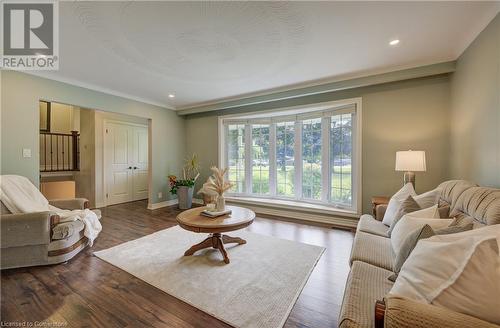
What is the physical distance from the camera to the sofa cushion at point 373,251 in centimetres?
154

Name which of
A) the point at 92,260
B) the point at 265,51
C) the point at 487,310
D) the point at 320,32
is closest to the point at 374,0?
the point at 320,32

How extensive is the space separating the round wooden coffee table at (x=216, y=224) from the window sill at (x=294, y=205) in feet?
5.35

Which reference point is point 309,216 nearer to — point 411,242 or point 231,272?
point 231,272

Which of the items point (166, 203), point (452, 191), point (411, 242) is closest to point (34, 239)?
point (166, 203)

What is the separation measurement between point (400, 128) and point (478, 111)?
3.35ft

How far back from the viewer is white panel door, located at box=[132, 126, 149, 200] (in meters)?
5.88

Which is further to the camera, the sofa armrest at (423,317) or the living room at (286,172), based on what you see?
the living room at (286,172)

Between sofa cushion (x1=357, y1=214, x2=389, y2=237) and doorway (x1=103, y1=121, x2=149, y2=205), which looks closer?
sofa cushion (x1=357, y1=214, x2=389, y2=237)

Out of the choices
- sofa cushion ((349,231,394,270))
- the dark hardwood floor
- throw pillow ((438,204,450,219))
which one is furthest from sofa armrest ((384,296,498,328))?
throw pillow ((438,204,450,219))

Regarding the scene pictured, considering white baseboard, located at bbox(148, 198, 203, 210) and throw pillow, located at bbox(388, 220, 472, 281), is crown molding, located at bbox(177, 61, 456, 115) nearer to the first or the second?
white baseboard, located at bbox(148, 198, 203, 210)

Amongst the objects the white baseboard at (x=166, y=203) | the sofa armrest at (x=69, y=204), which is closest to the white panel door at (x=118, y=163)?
the white baseboard at (x=166, y=203)

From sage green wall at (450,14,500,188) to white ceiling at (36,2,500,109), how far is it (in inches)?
7.9

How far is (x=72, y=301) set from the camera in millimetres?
1719

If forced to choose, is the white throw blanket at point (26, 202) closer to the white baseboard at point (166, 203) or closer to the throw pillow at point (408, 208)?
the white baseboard at point (166, 203)
